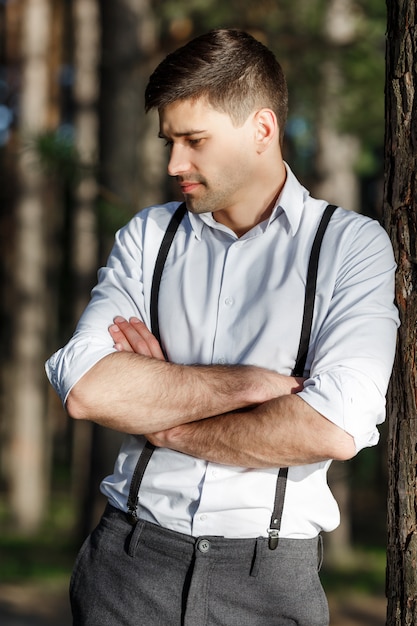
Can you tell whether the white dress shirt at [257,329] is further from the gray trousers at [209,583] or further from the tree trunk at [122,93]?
the tree trunk at [122,93]

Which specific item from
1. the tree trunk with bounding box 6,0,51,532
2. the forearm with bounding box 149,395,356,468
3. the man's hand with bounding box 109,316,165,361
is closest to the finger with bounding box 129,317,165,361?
the man's hand with bounding box 109,316,165,361

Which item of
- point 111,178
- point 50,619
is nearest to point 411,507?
point 50,619

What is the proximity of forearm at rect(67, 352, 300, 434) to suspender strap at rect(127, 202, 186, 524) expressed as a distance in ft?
0.27

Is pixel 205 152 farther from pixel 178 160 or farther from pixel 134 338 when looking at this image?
pixel 134 338

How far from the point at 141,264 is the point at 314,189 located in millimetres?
10842

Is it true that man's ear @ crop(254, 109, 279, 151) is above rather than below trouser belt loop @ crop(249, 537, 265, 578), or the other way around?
above

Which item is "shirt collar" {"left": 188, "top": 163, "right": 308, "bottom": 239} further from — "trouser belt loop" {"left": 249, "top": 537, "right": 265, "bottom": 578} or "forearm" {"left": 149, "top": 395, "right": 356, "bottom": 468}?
"trouser belt loop" {"left": 249, "top": 537, "right": 265, "bottom": 578}

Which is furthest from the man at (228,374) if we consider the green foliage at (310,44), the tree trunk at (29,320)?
the tree trunk at (29,320)

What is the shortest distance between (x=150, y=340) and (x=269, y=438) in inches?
19.0

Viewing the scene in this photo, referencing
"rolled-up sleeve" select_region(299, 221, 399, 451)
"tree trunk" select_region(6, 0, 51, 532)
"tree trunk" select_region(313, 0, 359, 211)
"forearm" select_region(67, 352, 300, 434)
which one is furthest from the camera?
"tree trunk" select_region(6, 0, 51, 532)

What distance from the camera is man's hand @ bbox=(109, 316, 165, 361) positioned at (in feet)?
9.43

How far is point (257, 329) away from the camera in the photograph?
2775mm

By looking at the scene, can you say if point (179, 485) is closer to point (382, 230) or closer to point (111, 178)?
point (382, 230)

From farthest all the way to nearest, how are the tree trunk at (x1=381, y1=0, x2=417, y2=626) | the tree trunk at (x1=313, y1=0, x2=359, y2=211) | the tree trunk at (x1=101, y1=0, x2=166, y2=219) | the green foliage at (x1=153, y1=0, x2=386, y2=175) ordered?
the tree trunk at (x1=313, y1=0, x2=359, y2=211) < the tree trunk at (x1=101, y1=0, x2=166, y2=219) < the green foliage at (x1=153, y1=0, x2=386, y2=175) < the tree trunk at (x1=381, y1=0, x2=417, y2=626)
